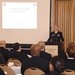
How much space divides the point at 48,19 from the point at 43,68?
18.0ft

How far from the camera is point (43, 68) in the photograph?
372cm

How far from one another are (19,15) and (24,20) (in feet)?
0.90

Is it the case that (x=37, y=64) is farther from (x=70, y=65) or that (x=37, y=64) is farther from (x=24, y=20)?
(x=24, y=20)

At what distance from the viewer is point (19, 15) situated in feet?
30.1

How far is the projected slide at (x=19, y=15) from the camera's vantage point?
911 cm

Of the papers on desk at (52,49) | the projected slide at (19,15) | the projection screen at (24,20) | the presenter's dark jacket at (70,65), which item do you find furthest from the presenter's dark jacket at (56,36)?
the presenter's dark jacket at (70,65)

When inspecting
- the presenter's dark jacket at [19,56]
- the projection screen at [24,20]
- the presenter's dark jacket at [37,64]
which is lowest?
the presenter's dark jacket at [19,56]

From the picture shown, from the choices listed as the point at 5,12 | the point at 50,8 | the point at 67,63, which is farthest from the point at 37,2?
the point at 67,63

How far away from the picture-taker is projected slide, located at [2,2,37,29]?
9109 mm

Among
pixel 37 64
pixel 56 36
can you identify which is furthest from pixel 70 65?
pixel 56 36

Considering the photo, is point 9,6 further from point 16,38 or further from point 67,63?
point 67,63

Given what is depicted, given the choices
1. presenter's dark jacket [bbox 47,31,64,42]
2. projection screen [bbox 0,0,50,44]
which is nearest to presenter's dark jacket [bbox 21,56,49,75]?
presenter's dark jacket [bbox 47,31,64,42]

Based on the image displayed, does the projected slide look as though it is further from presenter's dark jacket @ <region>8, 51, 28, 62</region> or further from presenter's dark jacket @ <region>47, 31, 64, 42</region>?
presenter's dark jacket @ <region>8, 51, 28, 62</region>

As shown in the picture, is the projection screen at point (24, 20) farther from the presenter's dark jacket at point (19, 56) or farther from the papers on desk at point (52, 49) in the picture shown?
the presenter's dark jacket at point (19, 56)
